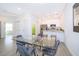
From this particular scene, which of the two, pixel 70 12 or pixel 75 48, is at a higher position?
pixel 70 12

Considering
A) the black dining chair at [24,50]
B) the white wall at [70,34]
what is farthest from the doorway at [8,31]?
the white wall at [70,34]

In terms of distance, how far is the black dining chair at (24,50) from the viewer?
203 cm

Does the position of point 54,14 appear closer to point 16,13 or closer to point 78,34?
point 78,34

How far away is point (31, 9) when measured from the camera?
2166 millimetres

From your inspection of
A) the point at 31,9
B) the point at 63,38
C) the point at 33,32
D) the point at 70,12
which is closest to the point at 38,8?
the point at 31,9

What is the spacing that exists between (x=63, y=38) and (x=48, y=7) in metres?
0.76

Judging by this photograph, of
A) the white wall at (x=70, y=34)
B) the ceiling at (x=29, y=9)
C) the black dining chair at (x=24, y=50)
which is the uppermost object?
the ceiling at (x=29, y=9)

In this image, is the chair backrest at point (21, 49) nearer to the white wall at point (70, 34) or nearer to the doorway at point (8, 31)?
the doorway at point (8, 31)

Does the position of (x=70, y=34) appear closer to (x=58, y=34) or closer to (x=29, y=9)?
(x=58, y=34)

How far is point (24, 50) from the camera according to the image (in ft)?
7.02

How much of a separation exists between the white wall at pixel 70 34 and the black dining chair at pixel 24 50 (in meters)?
0.76

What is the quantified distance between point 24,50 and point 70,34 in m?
1.05

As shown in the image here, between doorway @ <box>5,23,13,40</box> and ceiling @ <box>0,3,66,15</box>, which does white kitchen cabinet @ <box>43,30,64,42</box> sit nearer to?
ceiling @ <box>0,3,66,15</box>

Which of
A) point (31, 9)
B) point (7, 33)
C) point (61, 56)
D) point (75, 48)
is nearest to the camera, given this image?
point (61, 56)
